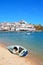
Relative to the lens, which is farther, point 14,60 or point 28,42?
point 28,42

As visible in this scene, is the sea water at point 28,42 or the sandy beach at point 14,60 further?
the sea water at point 28,42

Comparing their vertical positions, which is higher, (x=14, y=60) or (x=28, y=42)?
(x=14, y=60)

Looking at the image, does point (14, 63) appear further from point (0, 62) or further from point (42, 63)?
point (42, 63)

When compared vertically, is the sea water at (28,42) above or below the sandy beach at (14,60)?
below

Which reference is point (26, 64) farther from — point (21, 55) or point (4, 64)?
point (21, 55)

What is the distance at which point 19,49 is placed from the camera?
18375 mm

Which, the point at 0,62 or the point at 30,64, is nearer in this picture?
the point at 0,62

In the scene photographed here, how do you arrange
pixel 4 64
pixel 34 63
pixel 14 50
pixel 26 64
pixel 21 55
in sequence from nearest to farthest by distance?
pixel 4 64 → pixel 26 64 → pixel 34 63 → pixel 21 55 → pixel 14 50

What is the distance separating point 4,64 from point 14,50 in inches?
246

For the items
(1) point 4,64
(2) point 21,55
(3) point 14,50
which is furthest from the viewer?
(3) point 14,50

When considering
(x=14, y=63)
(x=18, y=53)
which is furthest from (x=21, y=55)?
(x=14, y=63)

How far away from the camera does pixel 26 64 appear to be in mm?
13188

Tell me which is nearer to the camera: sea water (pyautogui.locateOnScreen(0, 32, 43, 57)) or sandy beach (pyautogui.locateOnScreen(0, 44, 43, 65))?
sandy beach (pyautogui.locateOnScreen(0, 44, 43, 65))

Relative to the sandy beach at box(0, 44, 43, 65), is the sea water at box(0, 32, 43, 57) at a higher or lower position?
lower
